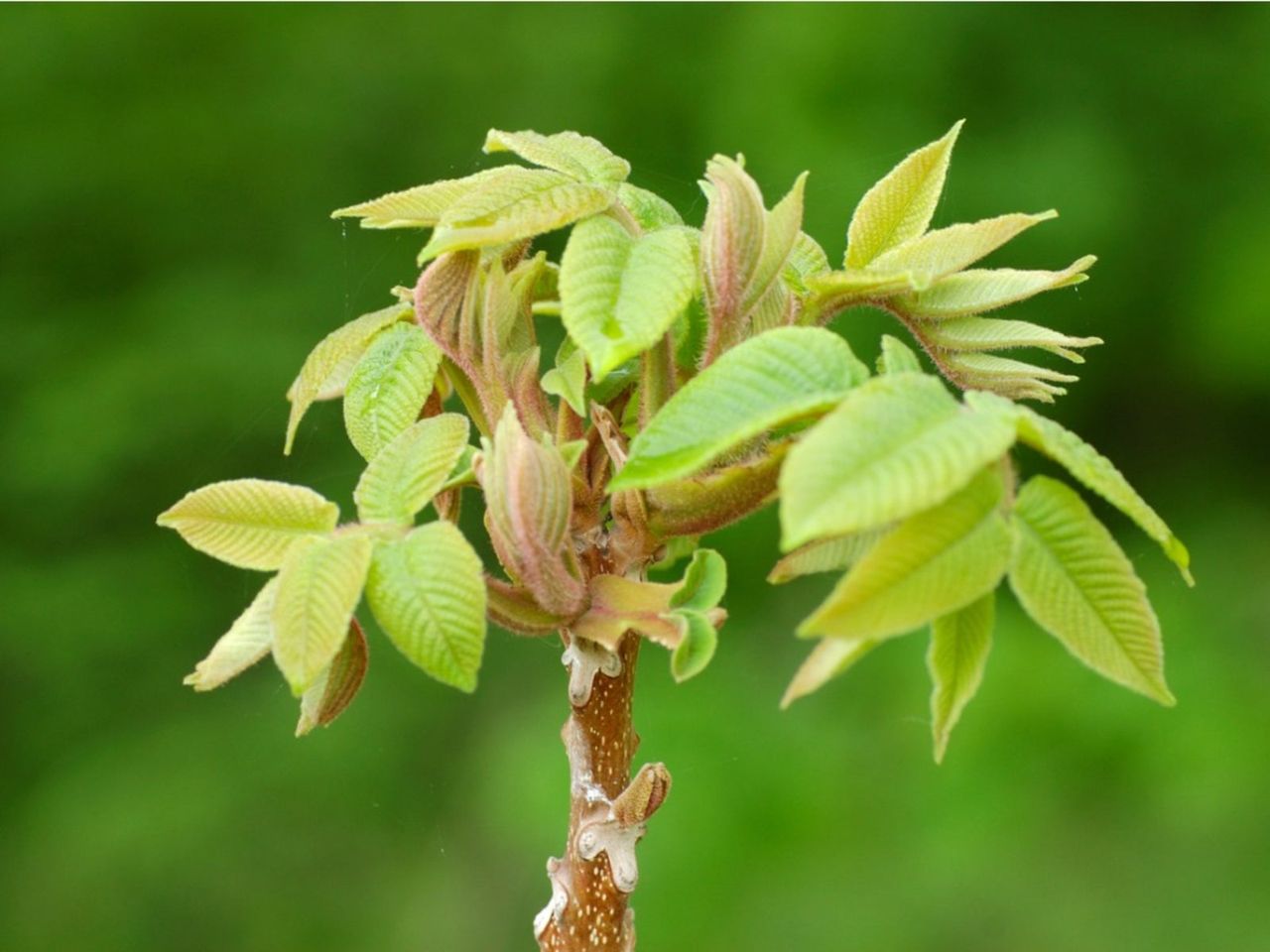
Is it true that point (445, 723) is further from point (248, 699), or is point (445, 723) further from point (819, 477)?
point (819, 477)

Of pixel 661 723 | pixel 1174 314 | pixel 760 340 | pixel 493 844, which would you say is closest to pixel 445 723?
pixel 493 844

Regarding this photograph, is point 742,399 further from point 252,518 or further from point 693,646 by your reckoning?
point 252,518

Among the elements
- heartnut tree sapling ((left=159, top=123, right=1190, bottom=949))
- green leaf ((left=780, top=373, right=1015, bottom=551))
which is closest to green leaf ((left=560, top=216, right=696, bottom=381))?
heartnut tree sapling ((left=159, top=123, right=1190, bottom=949))

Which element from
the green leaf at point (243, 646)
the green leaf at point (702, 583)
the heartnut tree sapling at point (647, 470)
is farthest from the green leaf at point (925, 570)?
the green leaf at point (243, 646)

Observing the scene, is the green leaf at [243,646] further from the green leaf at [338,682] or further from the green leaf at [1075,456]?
the green leaf at [1075,456]

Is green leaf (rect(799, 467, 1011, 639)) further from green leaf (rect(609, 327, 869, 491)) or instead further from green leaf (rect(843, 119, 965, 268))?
green leaf (rect(843, 119, 965, 268))

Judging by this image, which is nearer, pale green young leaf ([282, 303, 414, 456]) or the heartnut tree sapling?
the heartnut tree sapling

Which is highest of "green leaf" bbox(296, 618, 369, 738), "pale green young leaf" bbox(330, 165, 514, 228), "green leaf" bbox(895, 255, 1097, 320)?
"pale green young leaf" bbox(330, 165, 514, 228)

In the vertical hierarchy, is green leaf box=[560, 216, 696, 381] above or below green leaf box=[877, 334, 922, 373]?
above
